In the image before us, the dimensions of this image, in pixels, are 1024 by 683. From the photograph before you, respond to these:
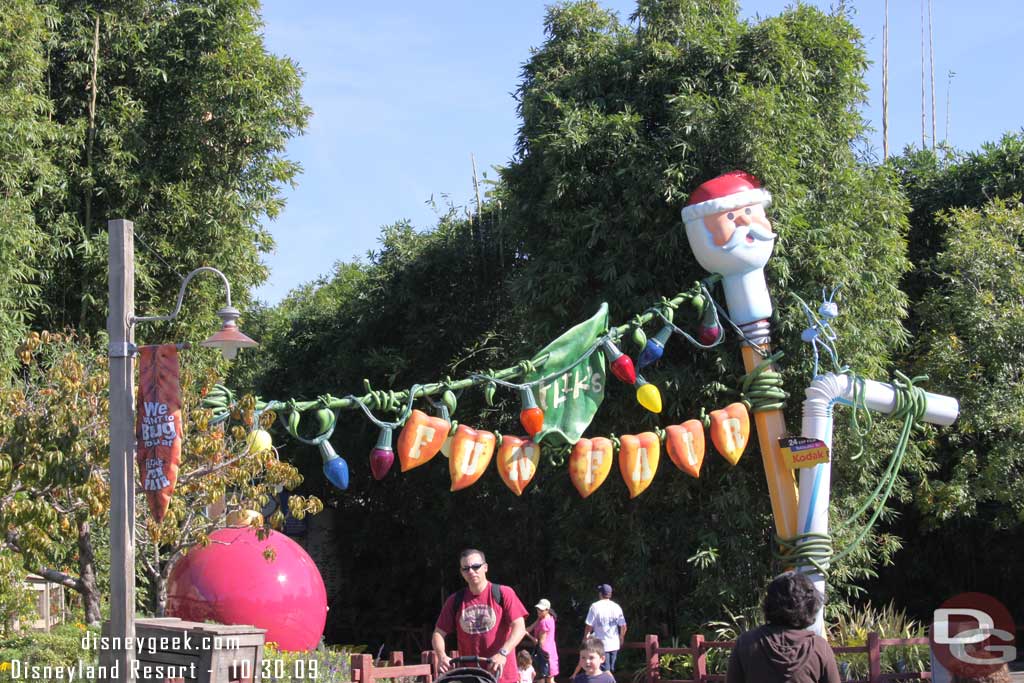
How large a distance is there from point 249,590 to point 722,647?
16.0 ft

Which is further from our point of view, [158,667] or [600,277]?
[600,277]

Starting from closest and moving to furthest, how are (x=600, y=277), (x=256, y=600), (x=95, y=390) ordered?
(x=95, y=390) < (x=256, y=600) < (x=600, y=277)

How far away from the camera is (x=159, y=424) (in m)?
8.05

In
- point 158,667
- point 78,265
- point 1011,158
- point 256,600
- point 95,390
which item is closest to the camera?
point 158,667

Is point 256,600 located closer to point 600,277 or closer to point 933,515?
point 600,277

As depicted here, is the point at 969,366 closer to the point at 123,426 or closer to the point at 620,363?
the point at 620,363

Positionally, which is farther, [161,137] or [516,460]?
[161,137]

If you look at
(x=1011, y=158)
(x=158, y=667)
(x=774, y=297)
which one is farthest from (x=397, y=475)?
(x=158, y=667)

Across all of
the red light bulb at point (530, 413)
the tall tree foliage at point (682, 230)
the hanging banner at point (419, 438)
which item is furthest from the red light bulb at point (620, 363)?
the tall tree foliage at point (682, 230)

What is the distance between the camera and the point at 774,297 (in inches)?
508

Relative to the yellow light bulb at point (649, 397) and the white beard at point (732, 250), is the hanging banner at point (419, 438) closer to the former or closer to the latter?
the yellow light bulb at point (649, 397)

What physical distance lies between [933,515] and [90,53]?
12773 millimetres

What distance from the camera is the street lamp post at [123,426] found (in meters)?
7.85

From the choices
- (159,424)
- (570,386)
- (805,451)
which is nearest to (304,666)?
(570,386)
